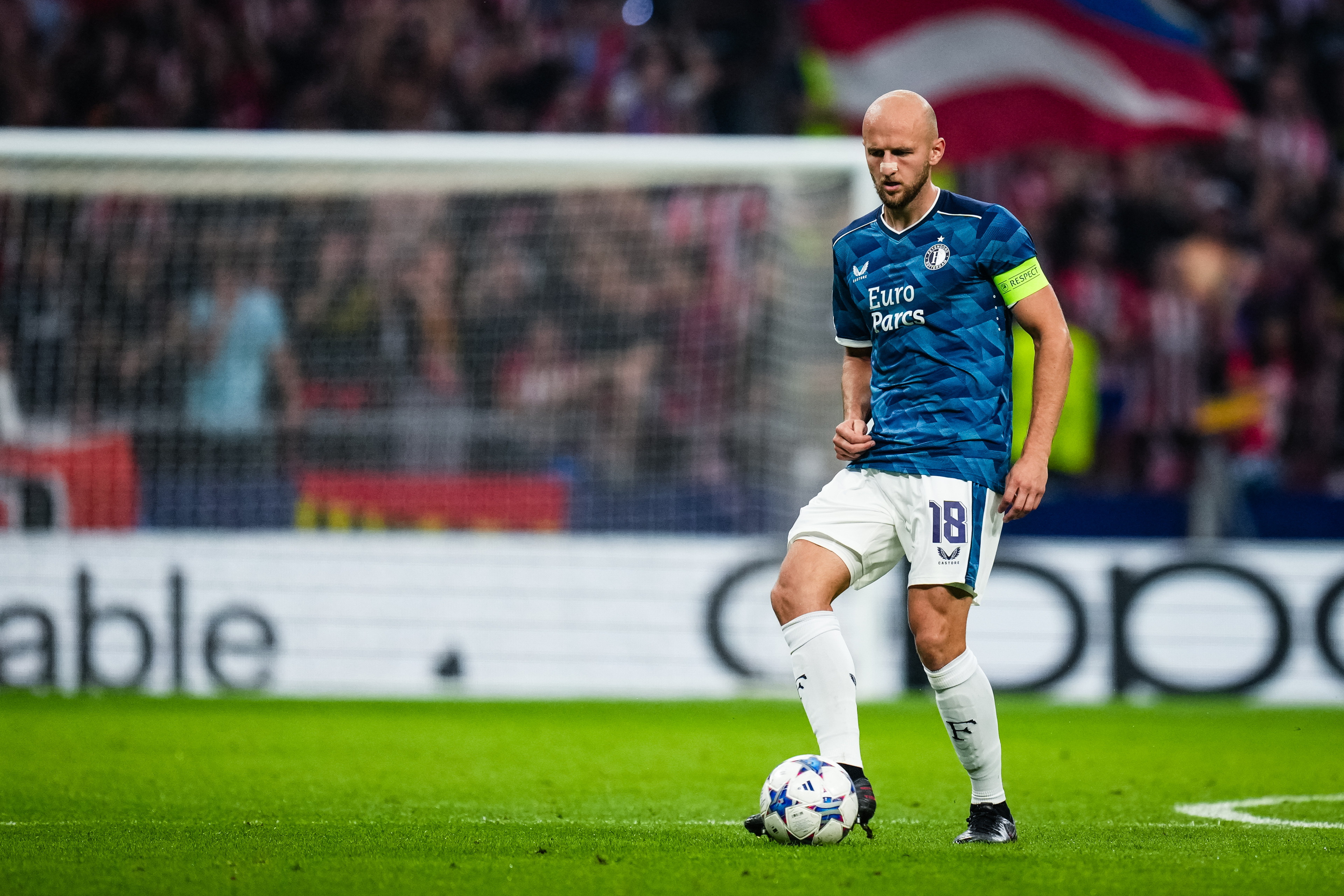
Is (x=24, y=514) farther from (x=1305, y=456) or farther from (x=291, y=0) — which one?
(x=1305, y=456)

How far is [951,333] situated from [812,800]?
1293 mm

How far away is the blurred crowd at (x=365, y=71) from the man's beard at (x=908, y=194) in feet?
33.3

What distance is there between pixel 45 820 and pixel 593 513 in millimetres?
6324

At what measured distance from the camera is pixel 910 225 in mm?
4594

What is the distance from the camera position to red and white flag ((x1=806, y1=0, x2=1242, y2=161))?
40.1ft

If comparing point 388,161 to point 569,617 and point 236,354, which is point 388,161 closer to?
point 236,354

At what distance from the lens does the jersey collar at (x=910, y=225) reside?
4570 mm

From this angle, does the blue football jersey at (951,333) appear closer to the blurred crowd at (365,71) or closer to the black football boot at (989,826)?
the black football boot at (989,826)

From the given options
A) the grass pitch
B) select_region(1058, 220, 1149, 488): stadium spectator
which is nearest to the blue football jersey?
the grass pitch

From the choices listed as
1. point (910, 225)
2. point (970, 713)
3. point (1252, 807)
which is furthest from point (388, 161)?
point (970, 713)

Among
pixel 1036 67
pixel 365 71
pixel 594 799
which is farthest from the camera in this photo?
pixel 365 71

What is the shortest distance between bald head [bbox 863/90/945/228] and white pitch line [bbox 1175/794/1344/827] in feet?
7.33

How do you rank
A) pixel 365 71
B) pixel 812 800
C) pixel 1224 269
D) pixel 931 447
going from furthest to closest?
pixel 365 71
pixel 1224 269
pixel 931 447
pixel 812 800

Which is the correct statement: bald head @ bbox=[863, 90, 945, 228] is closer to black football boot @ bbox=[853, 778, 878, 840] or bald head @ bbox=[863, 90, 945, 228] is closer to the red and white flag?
black football boot @ bbox=[853, 778, 878, 840]
